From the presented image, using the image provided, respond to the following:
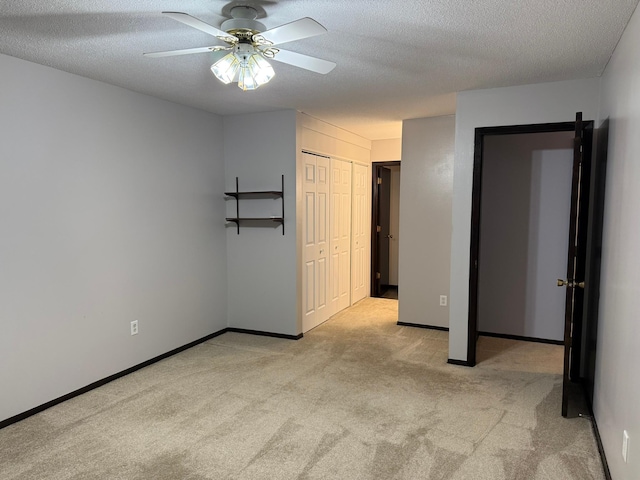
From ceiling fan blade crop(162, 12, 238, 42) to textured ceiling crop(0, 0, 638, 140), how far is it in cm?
14

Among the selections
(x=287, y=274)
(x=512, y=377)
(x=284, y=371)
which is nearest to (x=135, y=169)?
(x=287, y=274)

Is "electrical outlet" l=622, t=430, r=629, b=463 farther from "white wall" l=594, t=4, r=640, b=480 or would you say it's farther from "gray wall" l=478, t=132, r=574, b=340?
"gray wall" l=478, t=132, r=574, b=340

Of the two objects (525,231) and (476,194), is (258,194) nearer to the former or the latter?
(476,194)

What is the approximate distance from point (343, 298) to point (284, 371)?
2180 mm

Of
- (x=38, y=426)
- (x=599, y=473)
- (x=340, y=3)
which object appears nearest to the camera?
(x=340, y=3)

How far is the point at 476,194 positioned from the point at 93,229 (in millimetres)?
2917

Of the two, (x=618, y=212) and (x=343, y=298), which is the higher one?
(x=618, y=212)

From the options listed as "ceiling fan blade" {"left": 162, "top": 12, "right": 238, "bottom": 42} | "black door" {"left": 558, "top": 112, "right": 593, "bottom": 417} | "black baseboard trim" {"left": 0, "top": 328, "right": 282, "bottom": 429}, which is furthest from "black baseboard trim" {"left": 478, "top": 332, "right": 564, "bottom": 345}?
"ceiling fan blade" {"left": 162, "top": 12, "right": 238, "bottom": 42}

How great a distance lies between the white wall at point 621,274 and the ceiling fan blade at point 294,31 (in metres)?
1.43

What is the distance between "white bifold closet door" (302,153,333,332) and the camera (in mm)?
4773

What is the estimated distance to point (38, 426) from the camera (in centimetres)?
280

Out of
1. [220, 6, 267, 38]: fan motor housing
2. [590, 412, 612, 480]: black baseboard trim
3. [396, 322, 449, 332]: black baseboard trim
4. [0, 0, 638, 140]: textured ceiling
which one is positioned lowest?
[396, 322, 449, 332]: black baseboard trim

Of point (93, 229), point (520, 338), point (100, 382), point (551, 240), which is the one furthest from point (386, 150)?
point (100, 382)

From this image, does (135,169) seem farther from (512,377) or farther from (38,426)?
(512,377)
